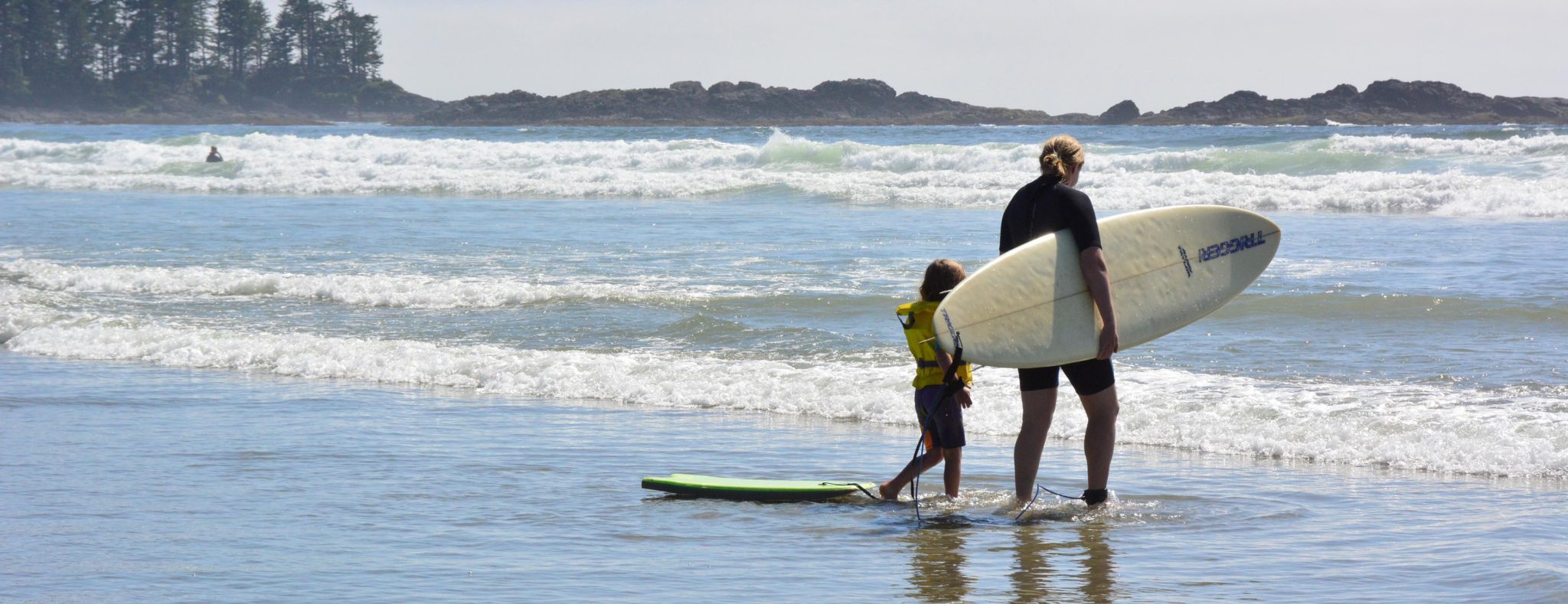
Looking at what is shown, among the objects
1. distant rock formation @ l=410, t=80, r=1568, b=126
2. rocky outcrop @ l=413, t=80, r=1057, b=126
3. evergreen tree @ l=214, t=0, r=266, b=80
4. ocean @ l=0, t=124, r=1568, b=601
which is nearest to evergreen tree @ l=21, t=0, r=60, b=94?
evergreen tree @ l=214, t=0, r=266, b=80

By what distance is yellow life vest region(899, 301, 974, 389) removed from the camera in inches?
194

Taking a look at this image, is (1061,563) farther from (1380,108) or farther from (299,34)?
(299,34)

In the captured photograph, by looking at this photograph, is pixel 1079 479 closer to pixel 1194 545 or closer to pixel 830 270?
pixel 1194 545

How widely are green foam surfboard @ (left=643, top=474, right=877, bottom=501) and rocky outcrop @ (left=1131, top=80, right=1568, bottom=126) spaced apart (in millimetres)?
60541

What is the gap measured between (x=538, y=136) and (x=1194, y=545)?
50634 millimetres

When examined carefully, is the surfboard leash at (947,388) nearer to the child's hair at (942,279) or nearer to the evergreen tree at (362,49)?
the child's hair at (942,279)

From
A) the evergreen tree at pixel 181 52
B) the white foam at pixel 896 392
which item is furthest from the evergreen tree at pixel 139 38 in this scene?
the white foam at pixel 896 392

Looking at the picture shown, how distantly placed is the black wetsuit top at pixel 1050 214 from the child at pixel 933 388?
0.91ft

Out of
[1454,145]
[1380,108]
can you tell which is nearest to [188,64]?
[1380,108]

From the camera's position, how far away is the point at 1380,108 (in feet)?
206

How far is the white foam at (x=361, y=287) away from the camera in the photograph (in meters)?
11.4

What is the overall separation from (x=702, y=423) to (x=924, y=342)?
2336 millimetres

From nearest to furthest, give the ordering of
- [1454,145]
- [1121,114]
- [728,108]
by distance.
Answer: [1454,145]
[1121,114]
[728,108]

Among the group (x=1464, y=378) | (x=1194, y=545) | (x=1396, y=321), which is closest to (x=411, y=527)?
(x=1194, y=545)
